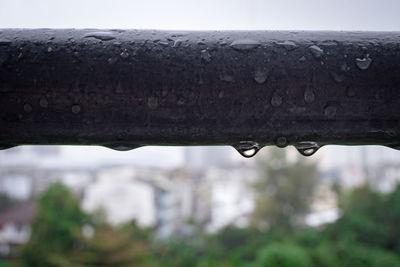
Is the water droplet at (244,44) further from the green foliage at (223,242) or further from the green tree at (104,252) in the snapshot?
the green tree at (104,252)

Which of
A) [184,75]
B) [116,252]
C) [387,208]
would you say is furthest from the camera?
[387,208]

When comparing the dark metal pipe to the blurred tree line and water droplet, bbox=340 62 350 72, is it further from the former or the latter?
the blurred tree line

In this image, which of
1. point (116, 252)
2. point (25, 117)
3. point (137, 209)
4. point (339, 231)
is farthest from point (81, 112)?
point (137, 209)

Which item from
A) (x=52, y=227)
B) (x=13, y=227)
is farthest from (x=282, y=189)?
(x=13, y=227)

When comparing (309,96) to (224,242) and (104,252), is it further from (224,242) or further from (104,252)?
(224,242)

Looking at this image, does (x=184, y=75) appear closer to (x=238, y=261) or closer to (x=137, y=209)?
(x=238, y=261)

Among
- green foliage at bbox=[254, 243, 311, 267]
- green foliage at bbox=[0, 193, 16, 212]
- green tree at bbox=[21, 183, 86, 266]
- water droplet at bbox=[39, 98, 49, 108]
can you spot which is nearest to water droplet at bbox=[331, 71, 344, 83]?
water droplet at bbox=[39, 98, 49, 108]
